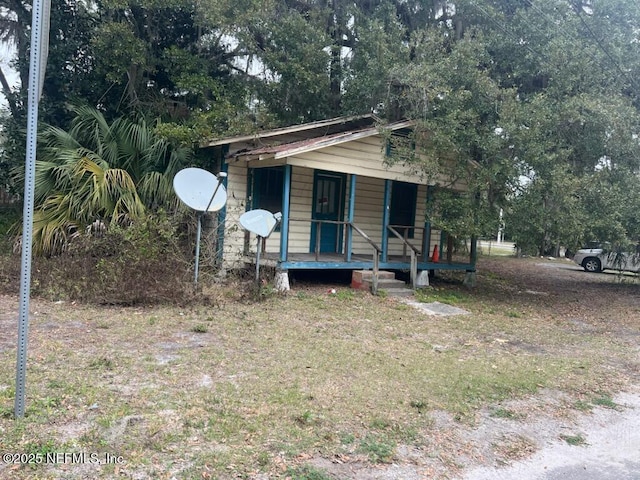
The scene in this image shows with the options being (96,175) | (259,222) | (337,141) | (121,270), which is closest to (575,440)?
(259,222)

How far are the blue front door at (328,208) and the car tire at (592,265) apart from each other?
13.9 metres

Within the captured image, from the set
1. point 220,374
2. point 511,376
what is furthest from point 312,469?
point 511,376

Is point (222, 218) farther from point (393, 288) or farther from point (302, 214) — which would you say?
point (393, 288)

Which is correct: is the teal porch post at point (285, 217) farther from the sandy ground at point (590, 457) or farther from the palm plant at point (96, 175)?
the sandy ground at point (590, 457)

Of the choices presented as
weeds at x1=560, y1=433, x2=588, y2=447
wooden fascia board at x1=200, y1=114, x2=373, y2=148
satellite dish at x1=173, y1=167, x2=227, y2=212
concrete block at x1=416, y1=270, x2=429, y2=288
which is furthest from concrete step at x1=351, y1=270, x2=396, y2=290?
weeds at x1=560, y1=433, x2=588, y2=447

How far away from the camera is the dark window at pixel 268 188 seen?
11.7 metres

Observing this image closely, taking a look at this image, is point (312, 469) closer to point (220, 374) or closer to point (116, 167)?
point (220, 374)

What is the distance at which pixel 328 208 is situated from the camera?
12656 millimetres

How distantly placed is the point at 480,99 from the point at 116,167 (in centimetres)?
775

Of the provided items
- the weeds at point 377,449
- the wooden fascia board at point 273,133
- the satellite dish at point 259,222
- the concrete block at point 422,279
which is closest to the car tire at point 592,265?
the concrete block at point 422,279

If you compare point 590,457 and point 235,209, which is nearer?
point 590,457

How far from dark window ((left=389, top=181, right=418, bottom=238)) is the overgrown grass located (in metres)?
5.31

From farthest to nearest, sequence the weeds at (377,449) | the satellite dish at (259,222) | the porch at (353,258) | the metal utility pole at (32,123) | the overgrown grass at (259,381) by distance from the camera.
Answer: the porch at (353,258), the satellite dish at (259,222), the weeds at (377,449), the overgrown grass at (259,381), the metal utility pole at (32,123)

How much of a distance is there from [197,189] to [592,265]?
1883 cm
